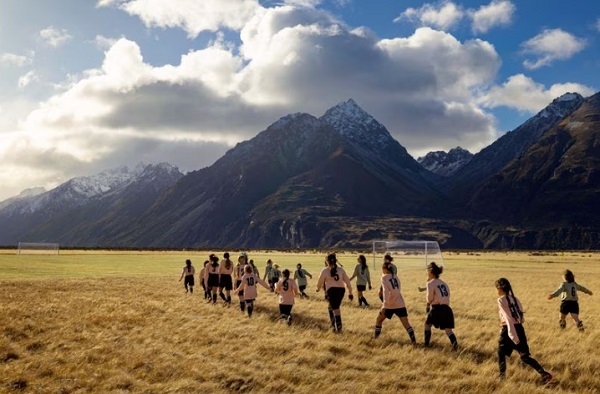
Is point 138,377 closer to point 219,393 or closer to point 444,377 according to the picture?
point 219,393

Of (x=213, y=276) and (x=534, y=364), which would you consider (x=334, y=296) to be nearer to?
(x=534, y=364)

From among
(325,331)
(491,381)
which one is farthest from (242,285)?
(491,381)

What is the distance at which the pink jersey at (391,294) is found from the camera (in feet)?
52.1

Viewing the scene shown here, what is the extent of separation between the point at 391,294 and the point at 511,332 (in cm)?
437

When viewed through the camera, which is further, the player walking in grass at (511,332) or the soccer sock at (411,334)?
the soccer sock at (411,334)

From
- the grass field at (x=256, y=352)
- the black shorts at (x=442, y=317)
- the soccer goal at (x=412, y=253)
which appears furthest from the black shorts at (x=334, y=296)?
the soccer goal at (x=412, y=253)

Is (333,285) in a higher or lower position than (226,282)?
higher

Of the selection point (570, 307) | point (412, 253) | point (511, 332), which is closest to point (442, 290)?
point (511, 332)

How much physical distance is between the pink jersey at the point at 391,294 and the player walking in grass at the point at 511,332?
3.77 m

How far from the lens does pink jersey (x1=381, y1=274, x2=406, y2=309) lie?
1588cm

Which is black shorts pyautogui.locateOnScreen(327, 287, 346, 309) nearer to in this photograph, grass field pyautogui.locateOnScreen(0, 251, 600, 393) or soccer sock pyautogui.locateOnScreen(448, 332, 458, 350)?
grass field pyautogui.locateOnScreen(0, 251, 600, 393)

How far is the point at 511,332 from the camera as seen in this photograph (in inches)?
476

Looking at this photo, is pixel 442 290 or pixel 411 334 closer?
pixel 442 290

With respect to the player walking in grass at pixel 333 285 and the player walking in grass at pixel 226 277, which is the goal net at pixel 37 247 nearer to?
the player walking in grass at pixel 226 277
